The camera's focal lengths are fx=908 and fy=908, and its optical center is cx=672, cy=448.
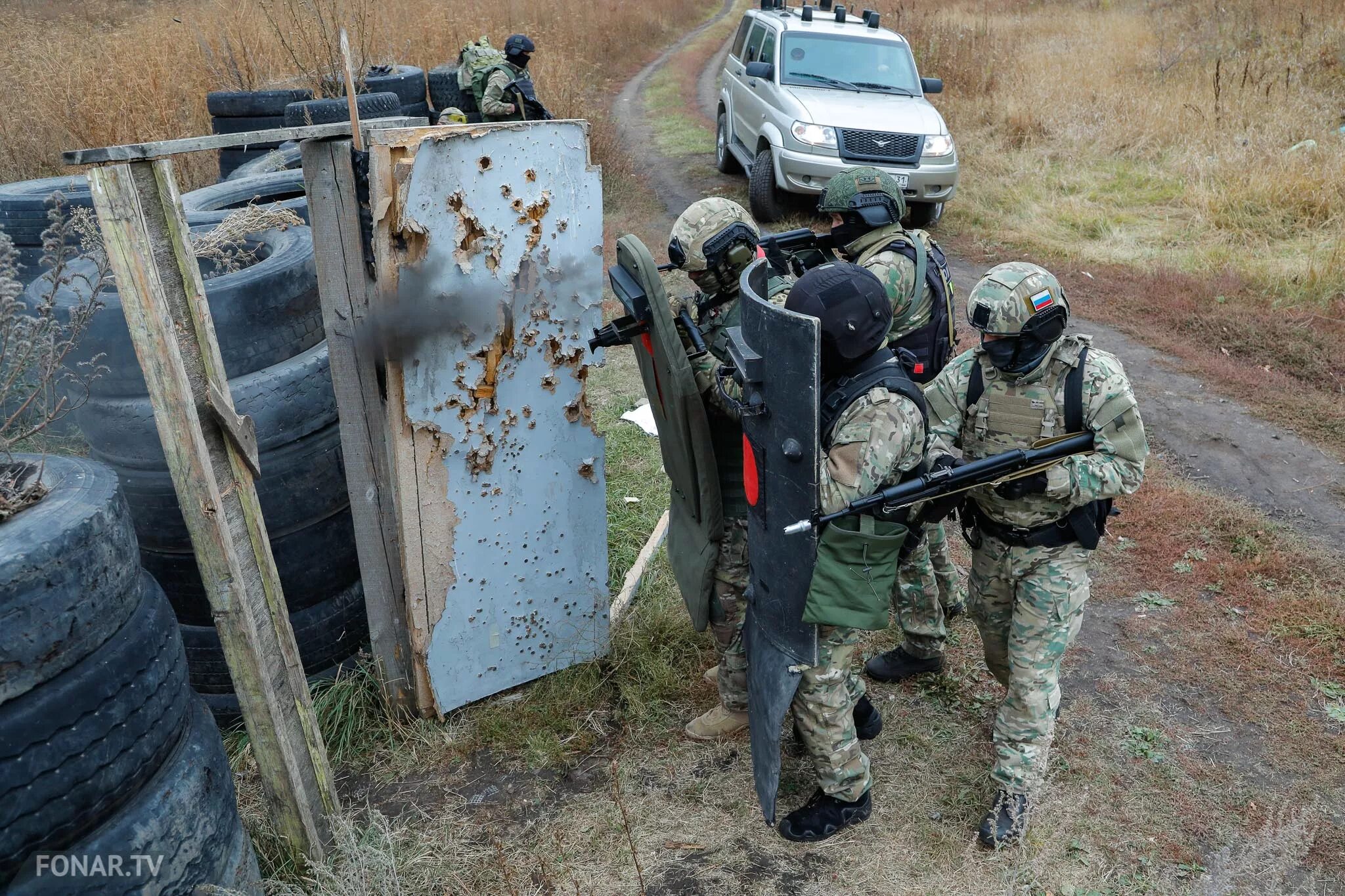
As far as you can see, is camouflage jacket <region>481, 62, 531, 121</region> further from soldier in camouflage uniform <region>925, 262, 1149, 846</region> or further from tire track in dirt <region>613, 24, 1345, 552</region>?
soldier in camouflage uniform <region>925, 262, 1149, 846</region>

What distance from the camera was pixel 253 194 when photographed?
172 inches

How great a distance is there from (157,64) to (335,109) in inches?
127

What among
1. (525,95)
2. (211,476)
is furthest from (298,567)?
(525,95)

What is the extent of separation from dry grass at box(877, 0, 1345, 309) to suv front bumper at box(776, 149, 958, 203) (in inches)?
37.7

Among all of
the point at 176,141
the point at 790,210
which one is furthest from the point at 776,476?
the point at 790,210

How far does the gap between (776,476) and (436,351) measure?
115 centimetres

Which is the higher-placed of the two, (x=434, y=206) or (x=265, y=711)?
(x=434, y=206)

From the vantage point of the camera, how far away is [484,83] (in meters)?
8.23

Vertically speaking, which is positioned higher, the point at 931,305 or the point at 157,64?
the point at 157,64

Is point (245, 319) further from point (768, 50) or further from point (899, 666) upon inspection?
point (768, 50)

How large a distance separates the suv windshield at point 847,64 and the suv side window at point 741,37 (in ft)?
4.87

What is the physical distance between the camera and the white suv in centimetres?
866

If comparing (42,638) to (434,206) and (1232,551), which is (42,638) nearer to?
(434,206)

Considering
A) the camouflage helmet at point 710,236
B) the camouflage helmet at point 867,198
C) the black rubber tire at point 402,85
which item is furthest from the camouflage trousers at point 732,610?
the black rubber tire at point 402,85
